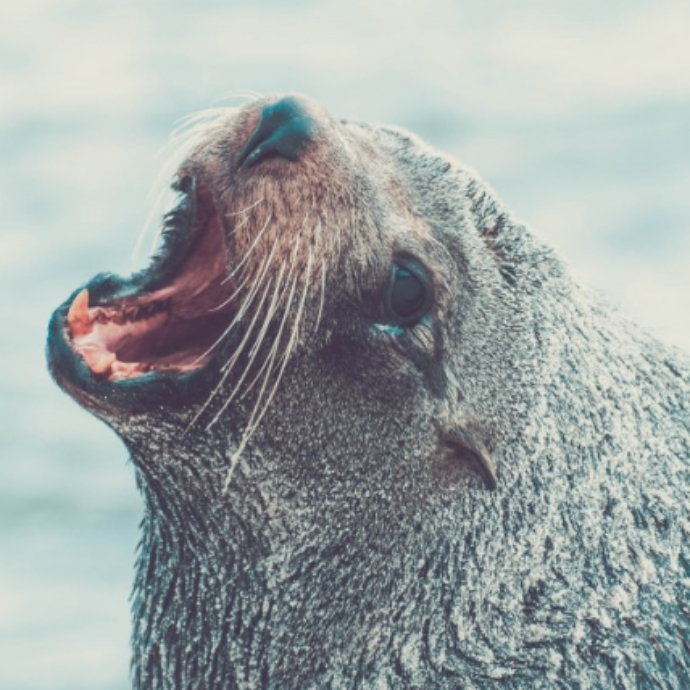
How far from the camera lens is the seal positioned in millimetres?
5641

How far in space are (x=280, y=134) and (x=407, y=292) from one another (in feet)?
2.22

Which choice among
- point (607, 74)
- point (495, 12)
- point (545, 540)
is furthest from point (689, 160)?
point (545, 540)

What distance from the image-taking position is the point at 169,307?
19.1ft

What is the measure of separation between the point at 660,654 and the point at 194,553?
1577mm

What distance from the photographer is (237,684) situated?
5980 millimetres

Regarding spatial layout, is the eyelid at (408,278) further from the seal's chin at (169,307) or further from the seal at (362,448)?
the seal's chin at (169,307)

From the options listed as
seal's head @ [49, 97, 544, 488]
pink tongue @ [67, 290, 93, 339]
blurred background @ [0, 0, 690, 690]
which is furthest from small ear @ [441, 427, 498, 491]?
blurred background @ [0, 0, 690, 690]

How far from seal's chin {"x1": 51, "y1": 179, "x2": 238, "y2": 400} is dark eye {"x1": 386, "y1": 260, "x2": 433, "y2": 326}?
1.68ft

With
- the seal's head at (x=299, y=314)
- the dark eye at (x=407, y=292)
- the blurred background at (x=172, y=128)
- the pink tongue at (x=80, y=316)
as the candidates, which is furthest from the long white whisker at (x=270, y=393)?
the blurred background at (x=172, y=128)

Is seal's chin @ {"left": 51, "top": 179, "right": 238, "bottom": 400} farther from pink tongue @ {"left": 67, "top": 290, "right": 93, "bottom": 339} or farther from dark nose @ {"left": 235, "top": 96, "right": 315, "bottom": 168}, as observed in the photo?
dark nose @ {"left": 235, "top": 96, "right": 315, "bottom": 168}

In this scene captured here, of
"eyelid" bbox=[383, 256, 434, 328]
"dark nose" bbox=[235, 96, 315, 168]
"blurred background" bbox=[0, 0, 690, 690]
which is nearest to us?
"dark nose" bbox=[235, 96, 315, 168]

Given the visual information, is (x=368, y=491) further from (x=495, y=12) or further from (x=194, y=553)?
(x=495, y=12)

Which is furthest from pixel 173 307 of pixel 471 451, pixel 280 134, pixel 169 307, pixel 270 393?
pixel 471 451

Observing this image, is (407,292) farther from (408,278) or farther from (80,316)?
(80,316)
